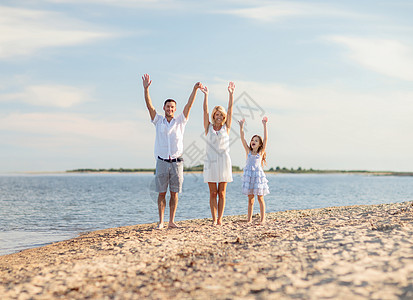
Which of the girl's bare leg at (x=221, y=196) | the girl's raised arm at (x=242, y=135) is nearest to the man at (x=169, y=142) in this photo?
the girl's bare leg at (x=221, y=196)

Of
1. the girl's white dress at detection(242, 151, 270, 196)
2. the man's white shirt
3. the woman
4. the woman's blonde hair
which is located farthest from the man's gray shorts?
the girl's white dress at detection(242, 151, 270, 196)

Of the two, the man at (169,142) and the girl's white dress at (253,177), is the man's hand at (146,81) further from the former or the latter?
the girl's white dress at (253,177)

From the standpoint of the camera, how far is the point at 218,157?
730 cm

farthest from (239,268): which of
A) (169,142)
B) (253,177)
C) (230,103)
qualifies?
(230,103)

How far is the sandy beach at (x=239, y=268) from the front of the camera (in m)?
3.63

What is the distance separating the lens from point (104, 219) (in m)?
13.1

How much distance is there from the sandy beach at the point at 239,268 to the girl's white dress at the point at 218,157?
124 centimetres

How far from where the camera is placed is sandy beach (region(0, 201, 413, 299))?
363 centimetres

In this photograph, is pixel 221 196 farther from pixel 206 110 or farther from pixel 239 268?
pixel 239 268

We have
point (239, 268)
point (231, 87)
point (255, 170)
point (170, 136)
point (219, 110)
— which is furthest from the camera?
point (255, 170)

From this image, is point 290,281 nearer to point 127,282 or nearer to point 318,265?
point 318,265

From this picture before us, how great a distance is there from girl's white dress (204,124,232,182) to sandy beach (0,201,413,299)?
Answer: 1.24 m

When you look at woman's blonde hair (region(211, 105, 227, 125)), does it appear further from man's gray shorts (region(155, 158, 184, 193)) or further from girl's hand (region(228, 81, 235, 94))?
man's gray shorts (region(155, 158, 184, 193))

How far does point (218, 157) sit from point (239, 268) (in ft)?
10.4
